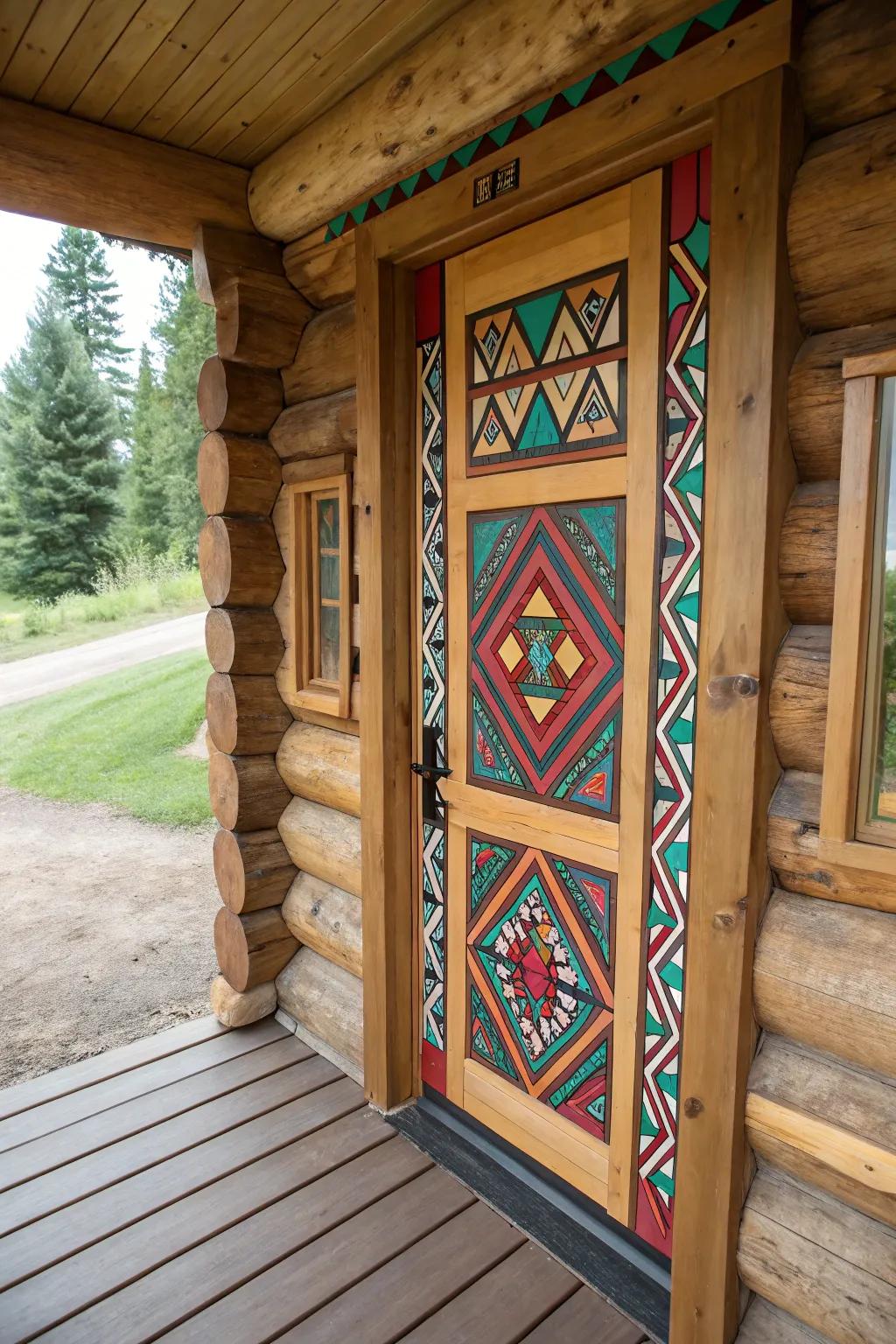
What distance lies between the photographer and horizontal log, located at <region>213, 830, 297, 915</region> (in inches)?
126

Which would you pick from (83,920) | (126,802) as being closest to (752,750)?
(83,920)

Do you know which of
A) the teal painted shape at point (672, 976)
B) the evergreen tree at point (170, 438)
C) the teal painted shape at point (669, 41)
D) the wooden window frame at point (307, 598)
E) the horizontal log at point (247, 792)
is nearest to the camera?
the teal painted shape at point (669, 41)

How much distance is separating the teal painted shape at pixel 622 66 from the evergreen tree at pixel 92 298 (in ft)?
60.9

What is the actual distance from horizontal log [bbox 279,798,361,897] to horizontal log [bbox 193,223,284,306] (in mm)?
1995

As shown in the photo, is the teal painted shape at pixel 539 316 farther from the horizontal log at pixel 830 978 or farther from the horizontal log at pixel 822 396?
the horizontal log at pixel 830 978

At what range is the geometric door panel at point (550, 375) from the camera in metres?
1.98

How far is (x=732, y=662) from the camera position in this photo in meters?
1.64

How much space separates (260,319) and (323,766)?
5.49 feet

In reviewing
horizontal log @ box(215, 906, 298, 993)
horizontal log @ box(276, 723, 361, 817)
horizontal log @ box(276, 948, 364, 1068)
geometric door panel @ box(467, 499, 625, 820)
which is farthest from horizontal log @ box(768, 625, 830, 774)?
horizontal log @ box(215, 906, 298, 993)

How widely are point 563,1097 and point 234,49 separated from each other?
10.2 ft

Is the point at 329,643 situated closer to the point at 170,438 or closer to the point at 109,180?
the point at 109,180

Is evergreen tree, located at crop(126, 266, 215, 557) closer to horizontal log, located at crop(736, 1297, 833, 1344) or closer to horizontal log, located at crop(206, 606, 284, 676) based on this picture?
horizontal log, located at crop(206, 606, 284, 676)

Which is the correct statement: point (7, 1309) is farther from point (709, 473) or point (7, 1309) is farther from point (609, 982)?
point (709, 473)

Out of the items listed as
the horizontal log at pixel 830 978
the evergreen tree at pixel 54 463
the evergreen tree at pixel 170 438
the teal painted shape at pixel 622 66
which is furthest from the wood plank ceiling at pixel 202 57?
the evergreen tree at pixel 54 463
